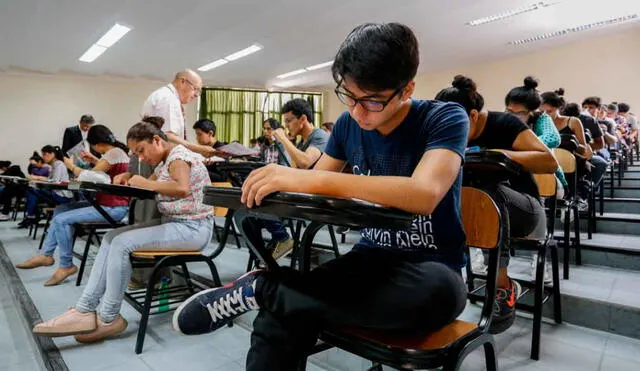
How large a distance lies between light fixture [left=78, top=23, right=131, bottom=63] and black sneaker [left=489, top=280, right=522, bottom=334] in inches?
273

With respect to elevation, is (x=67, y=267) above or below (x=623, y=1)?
below

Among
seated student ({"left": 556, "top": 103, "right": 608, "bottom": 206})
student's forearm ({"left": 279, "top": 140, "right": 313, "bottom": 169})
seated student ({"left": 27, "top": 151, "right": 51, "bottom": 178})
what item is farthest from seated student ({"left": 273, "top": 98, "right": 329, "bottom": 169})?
seated student ({"left": 27, "top": 151, "right": 51, "bottom": 178})

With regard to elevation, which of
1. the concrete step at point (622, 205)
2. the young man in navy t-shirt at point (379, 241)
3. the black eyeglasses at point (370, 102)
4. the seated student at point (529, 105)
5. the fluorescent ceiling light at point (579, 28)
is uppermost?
the fluorescent ceiling light at point (579, 28)

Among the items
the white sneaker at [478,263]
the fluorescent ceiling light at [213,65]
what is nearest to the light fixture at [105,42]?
the fluorescent ceiling light at [213,65]

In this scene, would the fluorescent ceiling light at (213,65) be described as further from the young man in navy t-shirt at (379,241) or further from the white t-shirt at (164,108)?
the young man in navy t-shirt at (379,241)

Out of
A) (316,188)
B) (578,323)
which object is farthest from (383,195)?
(578,323)

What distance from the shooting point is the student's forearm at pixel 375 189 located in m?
0.69

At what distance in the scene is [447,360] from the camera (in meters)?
0.76

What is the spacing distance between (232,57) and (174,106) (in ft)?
20.5

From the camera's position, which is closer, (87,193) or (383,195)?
(383,195)

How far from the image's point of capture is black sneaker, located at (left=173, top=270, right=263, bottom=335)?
30.6 inches

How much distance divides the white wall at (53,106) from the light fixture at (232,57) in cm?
208

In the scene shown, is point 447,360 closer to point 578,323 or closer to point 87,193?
point 578,323

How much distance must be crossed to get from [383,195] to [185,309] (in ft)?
1.46
